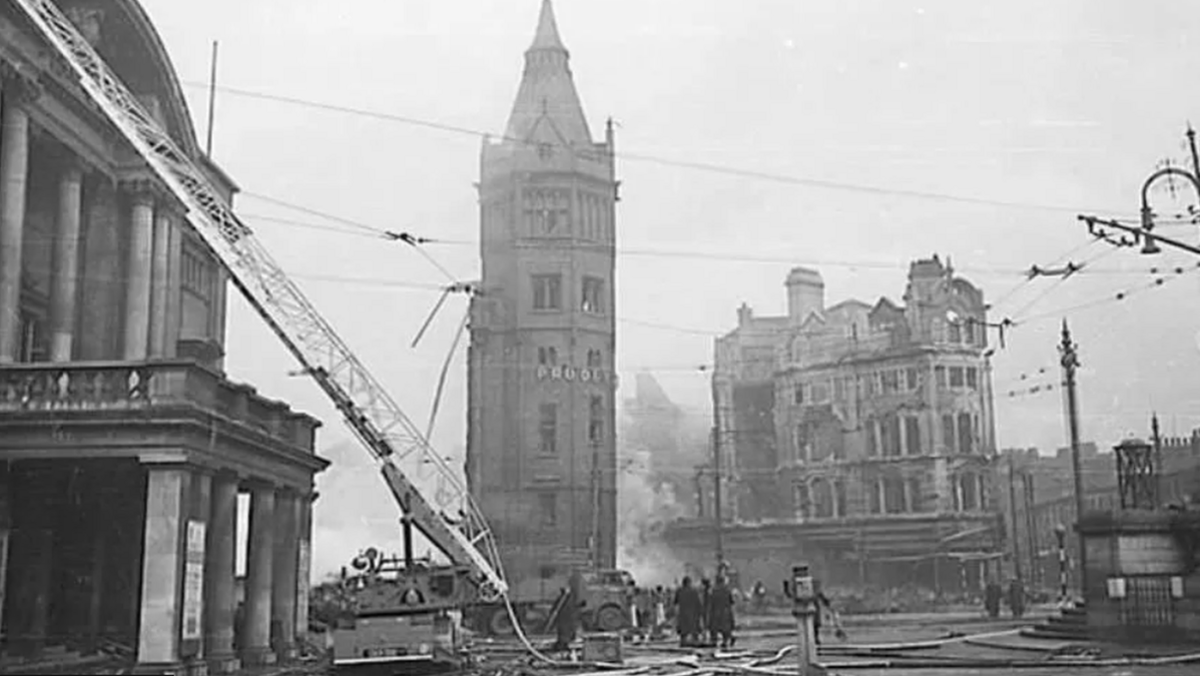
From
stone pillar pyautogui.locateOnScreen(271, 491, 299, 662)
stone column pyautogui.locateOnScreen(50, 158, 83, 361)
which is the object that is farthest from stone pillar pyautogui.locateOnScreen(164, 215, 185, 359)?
stone pillar pyautogui.locateOnScreen(271, 491, 299, 662)

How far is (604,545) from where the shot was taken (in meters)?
69.8

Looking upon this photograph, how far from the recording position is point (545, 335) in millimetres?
71500

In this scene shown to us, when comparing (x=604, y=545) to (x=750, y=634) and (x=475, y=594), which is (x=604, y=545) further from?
(x=475, y=594)

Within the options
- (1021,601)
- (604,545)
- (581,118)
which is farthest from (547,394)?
(1021,601)

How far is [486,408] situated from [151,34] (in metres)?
40.7

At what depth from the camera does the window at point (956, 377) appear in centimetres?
7644

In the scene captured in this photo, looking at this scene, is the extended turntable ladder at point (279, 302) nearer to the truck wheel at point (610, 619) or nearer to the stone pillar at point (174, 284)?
the stone pillar at point (174, 284)

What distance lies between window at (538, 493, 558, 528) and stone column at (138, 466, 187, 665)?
47874 mm

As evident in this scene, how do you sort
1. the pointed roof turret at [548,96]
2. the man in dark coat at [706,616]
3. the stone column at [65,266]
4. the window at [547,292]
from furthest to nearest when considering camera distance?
the pointed roof turret at [548,96] < the window at [547,292] < the man in dark coat at [706,616] < the stone column at [65,266]

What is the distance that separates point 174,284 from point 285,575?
29.0 ft

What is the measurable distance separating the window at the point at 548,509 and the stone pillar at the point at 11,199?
44.3 metres

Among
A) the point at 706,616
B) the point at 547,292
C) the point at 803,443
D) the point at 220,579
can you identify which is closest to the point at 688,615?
the point at 706,616

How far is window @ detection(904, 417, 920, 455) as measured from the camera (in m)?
76.4

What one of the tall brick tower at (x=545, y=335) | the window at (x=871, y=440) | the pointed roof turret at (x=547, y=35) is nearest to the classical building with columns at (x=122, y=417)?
the tall brick tower at (x=545, y=335)
